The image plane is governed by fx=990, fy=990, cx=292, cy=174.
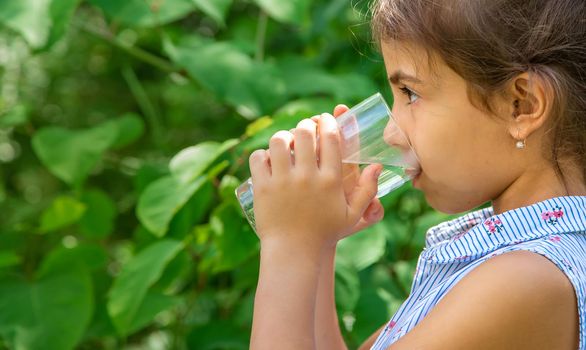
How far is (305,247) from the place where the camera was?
45.5 inches

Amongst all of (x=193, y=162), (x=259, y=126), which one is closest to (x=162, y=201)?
(x=193, y=162)

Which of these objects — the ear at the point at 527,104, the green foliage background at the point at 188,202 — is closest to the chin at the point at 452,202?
the ear at the point at 527,104

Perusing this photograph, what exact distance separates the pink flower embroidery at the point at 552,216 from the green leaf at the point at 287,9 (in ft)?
2.89

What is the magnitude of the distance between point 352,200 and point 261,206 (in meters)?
0.11

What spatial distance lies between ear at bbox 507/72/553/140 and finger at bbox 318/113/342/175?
20cm

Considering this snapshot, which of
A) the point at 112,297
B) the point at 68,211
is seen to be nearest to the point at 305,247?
the point at 112,297

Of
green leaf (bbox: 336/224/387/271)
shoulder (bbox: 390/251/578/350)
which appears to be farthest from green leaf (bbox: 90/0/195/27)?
shoulder (bbox: 390/251/578/350)

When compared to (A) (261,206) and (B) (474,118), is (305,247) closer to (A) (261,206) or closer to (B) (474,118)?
(A) (261,206)

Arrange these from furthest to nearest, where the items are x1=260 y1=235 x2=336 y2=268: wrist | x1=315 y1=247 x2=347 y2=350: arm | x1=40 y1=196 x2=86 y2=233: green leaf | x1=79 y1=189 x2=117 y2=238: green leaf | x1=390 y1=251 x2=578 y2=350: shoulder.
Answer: x1=79 y1=189 x2=117 y2=238: green leaf
x1=40 y1=196 x2=86 y2=233: green leaf
x1=315 y1=247 x2=347 y2=350: arm
x1=260 y1=235 x2=336 y2=268: wrist
x1=390 y1=251 x2=578 y2=350: shoulder

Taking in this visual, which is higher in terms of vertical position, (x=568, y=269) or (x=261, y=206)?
(x=261, y=206)

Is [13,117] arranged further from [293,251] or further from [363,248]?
[293,251]

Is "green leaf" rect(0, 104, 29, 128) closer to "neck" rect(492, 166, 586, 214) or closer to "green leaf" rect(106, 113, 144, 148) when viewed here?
"green leaf" rect(106, 113, 144, 148)

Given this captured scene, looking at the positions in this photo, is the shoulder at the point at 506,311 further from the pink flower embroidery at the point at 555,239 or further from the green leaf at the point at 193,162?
the green leaf at the point at 193,162

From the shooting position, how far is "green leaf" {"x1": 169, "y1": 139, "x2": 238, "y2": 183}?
1.63 metres
